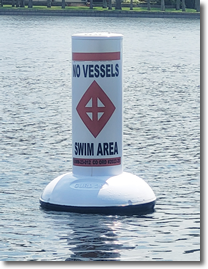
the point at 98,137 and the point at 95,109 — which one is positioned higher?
the point at 95,109

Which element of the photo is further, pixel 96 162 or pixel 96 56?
pixel 96 162

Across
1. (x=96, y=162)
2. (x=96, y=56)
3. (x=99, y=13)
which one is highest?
(x=96, y=56)

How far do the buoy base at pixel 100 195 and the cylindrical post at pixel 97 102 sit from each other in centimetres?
16

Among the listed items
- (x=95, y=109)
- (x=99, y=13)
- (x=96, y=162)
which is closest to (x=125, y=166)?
(x=96, y=162)

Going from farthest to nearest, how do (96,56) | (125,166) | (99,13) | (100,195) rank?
(99,13) → (125,166) → (96,56) → (100,195)

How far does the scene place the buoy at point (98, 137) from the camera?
28.1 feet

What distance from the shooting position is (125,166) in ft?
36.8

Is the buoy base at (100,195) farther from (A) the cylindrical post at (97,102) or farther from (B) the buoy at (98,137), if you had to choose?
(A) the cylindrical post at (97,102)

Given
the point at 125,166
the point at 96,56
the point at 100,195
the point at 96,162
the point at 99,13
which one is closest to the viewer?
the point at 100,195

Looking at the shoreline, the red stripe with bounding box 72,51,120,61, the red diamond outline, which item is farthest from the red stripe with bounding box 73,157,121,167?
the shoreline

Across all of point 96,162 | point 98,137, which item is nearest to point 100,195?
point 96,162

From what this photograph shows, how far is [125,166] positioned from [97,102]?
8.80 feet

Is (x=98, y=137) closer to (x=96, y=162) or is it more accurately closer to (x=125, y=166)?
(x=96, y=162)
